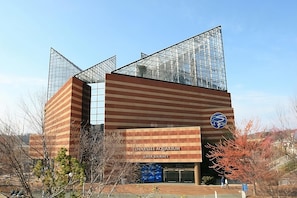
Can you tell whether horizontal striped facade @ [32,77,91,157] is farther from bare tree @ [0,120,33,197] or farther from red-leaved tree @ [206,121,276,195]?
bare tree @ [0,120,33,197]

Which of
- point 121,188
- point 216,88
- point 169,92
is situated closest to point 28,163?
point 121,188

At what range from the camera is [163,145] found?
37906 millimetres

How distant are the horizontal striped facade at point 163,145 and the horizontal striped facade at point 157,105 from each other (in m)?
3.30

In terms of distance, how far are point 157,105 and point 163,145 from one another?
28.0 ft

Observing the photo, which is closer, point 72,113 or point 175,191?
point 175,191

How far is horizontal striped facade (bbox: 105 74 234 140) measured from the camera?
40.6 m

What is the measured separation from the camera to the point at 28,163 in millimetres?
10375

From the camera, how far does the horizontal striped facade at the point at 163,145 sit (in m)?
37.0

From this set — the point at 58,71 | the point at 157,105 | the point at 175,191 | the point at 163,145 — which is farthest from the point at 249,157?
the point at 58,71

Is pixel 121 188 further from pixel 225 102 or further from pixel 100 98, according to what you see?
pixel 225 102

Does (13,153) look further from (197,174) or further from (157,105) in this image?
(157,105)

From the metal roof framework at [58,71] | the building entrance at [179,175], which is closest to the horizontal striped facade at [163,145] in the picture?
the building entrance at [179,175]

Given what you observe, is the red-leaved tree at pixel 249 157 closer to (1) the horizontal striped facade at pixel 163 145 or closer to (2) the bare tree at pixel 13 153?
(1) the horizontal striped facade at pixel 163 145

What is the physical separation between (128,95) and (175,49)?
15.1 meters
